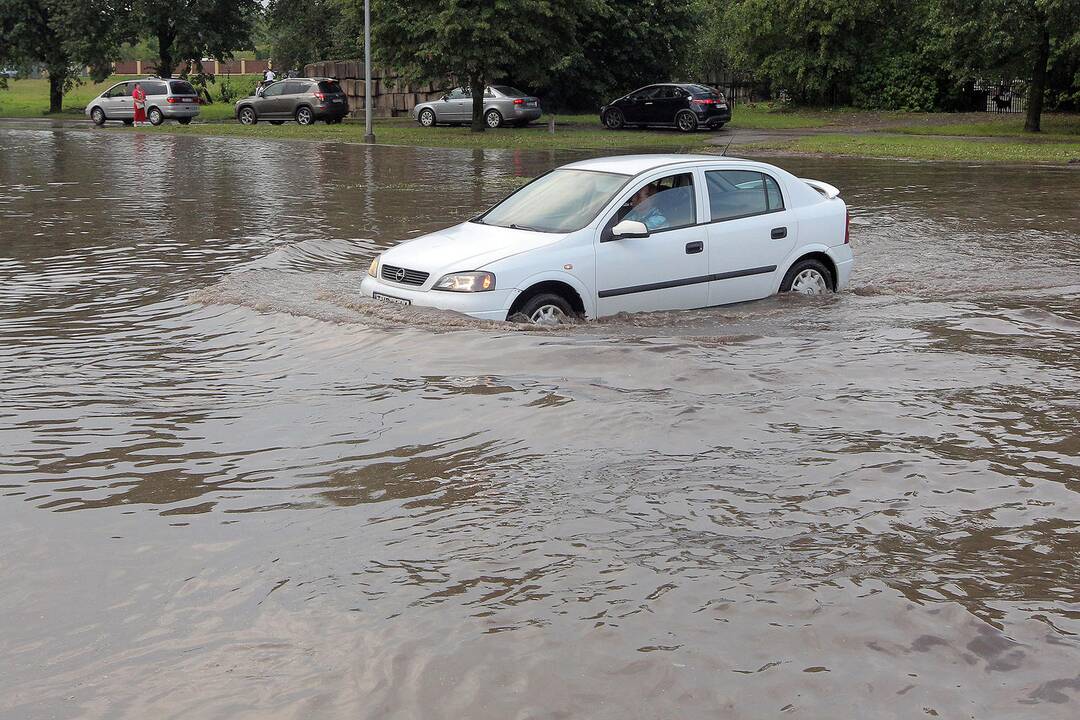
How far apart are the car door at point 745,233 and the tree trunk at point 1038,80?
26.5 m

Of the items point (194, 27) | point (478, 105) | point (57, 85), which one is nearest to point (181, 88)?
point (194, 27)

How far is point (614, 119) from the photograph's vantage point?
40.2 m

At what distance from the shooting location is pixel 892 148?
29703mm

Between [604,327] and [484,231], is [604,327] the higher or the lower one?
the lower one

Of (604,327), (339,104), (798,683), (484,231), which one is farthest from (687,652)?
(339,104)

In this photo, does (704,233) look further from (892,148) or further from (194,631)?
(892,148)

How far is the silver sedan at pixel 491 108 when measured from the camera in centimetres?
4081

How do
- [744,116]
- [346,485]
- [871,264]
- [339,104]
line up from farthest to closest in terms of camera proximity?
1. [744,116]
2. [339,104]
3. [871,264]
4. [346,485]

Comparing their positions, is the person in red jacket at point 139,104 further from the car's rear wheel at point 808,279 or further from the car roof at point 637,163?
the car's rear wheel at point 808,279

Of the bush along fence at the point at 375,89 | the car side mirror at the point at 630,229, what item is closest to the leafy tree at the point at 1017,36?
the bush along fence at the point at 375,89

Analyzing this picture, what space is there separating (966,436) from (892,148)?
24329mm

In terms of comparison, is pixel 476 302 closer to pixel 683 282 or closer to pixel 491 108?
pixel 683 282

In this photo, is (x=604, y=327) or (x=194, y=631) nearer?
(x=194, y=631)

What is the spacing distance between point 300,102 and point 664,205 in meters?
35.1
